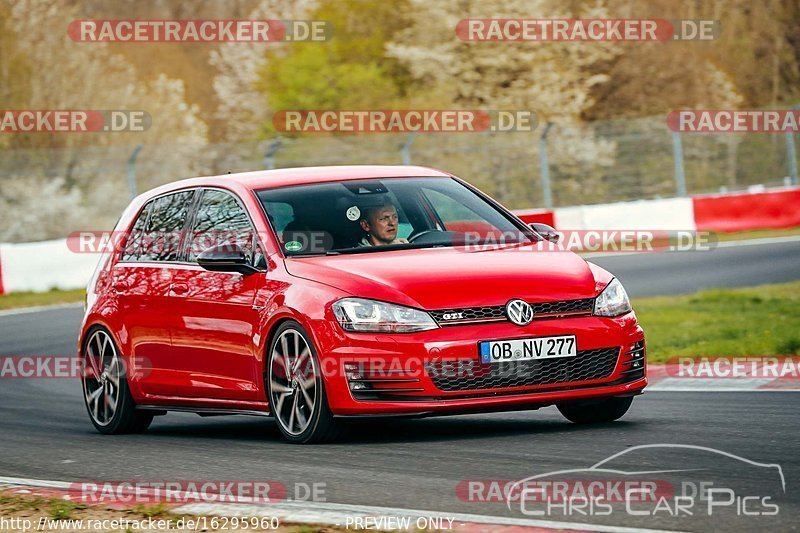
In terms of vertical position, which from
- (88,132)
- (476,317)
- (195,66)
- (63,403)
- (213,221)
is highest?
(195,66)

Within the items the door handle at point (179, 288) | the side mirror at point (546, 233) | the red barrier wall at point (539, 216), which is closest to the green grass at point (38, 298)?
the red barrier wall at point (539, 216)

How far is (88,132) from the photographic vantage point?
39688 millimetres

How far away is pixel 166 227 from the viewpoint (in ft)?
33.7

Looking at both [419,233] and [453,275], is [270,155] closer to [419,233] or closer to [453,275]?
[419,233]

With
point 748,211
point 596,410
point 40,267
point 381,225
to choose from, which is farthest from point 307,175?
point 748,211

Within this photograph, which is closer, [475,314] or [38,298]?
[475,314]

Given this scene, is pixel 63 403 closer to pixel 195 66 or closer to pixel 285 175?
pixel 285 175

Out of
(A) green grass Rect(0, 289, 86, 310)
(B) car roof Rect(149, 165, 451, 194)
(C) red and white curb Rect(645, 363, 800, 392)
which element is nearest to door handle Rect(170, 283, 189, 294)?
(B) car roof Rect(149, 165, 451, 194)

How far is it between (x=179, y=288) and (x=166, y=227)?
31.4 inches

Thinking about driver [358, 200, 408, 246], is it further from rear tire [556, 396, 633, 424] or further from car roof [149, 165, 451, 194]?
rear tire [556, 396, 633, 424]

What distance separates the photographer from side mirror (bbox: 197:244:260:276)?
8922mm

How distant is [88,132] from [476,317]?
32850mm

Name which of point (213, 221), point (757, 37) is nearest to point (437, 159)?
point (757, 37)

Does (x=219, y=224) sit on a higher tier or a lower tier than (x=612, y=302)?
higher
